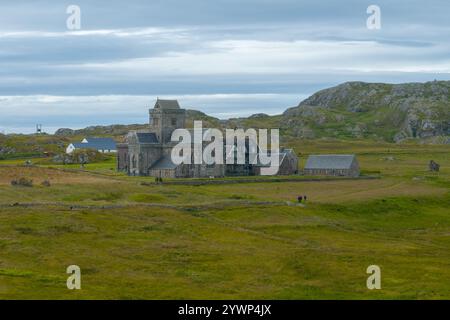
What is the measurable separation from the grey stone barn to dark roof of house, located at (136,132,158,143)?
2688cm

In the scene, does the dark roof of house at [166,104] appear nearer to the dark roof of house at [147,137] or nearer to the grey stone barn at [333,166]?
the dark roof of house at [147,137]

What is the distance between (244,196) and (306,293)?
45.5 meters

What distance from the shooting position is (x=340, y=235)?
80.2 m

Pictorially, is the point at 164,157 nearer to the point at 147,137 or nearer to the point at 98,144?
the point at 147,137

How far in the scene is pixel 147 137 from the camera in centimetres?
13225

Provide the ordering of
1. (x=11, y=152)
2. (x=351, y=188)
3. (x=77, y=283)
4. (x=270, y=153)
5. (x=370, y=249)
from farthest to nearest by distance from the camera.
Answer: (x=11, y=152), (x=270, y=153), (x=351, y=188), (x=370, y=249), (x=77, y=283)

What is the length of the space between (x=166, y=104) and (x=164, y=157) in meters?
11.5

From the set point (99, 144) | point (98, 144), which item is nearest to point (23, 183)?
point (98, 144)

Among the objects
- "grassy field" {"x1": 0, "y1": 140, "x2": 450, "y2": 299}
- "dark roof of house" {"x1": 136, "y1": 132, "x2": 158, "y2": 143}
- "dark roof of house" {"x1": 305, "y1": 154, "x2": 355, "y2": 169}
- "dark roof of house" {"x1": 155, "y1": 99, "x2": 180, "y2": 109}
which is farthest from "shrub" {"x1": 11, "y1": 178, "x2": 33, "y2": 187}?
"dark roof of house" {"x1": 305, "y1": 154, "x2": 355, "y2": 169}

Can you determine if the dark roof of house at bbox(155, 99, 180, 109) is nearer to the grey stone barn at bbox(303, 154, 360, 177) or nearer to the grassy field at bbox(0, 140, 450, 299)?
the grassy field at bbox(0, 140, 450, 299)

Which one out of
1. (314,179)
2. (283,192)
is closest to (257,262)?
(283,192)

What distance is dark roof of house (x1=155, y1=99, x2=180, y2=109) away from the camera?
136625 millimetres

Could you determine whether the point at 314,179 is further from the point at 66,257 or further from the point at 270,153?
the point at 66,257
